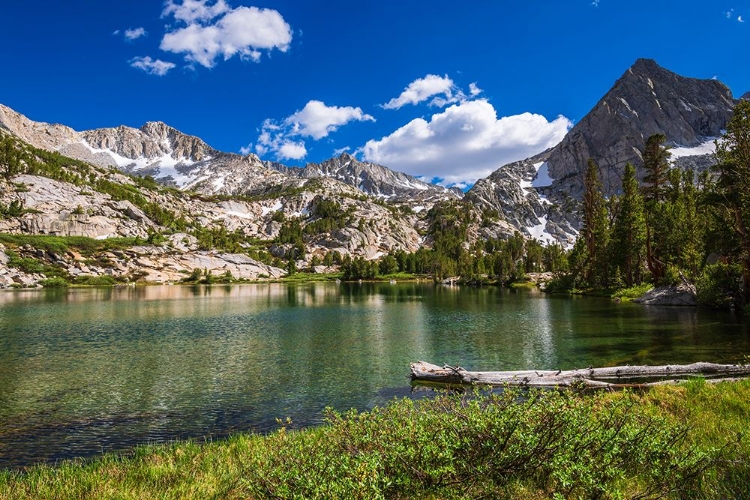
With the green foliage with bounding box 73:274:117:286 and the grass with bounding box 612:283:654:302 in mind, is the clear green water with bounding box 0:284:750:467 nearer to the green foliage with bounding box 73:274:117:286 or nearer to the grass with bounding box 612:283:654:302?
the grass with bounding box 612:283:654:302

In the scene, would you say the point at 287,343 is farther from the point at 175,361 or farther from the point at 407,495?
the point at 407,495

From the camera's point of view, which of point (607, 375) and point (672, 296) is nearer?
point (607, 375)

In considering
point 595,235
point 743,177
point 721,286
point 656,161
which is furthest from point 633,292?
point 743,177

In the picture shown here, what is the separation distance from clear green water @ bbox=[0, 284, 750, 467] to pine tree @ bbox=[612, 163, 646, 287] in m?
30.7

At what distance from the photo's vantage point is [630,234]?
313 ft

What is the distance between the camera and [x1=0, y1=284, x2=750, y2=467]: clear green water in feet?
73.1

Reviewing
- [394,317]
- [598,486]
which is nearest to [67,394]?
[598,486]

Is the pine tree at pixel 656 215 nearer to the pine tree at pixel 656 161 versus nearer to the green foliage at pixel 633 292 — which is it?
the pine tree at pixel 656 161

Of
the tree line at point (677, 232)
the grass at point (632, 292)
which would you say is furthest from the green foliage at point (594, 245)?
the grass at point (632, 292)

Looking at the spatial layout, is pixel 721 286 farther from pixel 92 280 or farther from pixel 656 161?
Result: pixel 92 280

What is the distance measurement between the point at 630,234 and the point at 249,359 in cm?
9153

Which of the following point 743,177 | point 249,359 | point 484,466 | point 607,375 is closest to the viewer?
point 484,466

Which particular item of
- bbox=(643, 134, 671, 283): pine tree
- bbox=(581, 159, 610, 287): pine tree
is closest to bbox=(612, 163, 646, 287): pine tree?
bbox=(643, 134, 671, 283): pine tree

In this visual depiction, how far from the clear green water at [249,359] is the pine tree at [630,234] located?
3073cm
